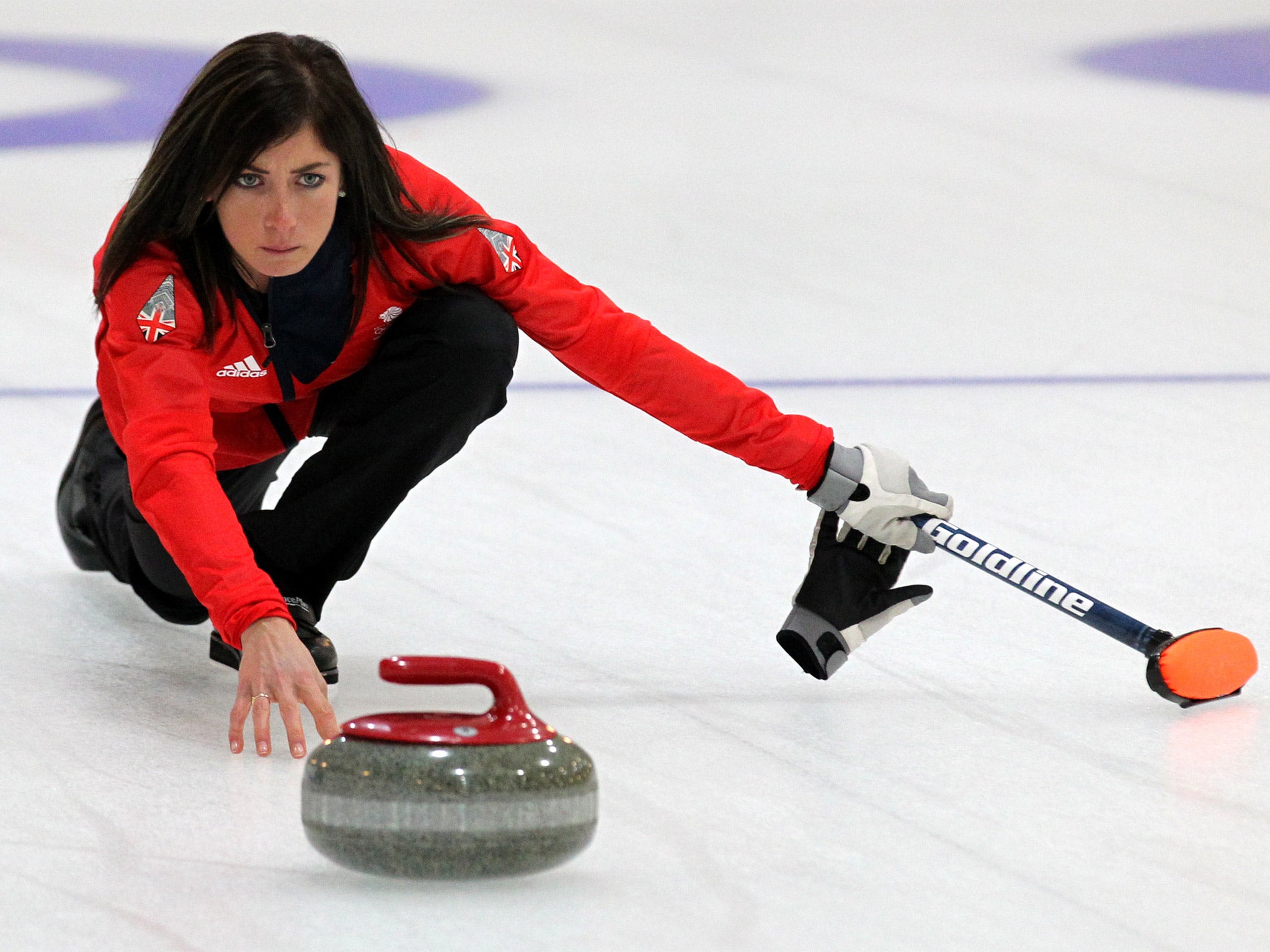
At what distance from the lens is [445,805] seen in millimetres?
1006

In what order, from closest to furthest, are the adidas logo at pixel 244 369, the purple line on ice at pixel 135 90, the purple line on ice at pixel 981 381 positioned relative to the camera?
the adidas logo at pixel 244 369 < the purple line on ice at pixel 981 381 < the purple line on ice at pixel 135 90

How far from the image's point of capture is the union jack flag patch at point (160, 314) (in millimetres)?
1445

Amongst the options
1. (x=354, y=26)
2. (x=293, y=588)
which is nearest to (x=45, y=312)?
(x=354, y=26)

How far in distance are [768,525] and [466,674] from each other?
4.30ft

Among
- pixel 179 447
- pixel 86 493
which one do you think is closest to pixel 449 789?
pixel 179 447

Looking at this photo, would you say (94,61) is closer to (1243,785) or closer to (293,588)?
(293,588)

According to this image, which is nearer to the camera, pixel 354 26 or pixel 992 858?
pixel 992 858

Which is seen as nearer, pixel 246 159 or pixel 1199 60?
pixel 246 159

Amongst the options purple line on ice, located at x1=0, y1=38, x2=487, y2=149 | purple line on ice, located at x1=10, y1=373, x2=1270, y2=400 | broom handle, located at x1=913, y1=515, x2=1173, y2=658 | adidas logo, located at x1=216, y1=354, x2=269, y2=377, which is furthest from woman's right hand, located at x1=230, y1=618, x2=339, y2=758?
purple line on ice, located at x1=0, y1=38, x2=487, y2=149

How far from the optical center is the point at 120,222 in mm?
1481

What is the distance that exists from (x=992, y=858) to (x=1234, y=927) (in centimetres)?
17

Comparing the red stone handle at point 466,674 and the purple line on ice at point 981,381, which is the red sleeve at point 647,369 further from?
the purple line on ice at point 981,381

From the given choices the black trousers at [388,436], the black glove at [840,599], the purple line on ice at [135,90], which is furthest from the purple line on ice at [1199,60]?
the black trousers at [388,436]

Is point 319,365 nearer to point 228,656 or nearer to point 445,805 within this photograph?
point 228,656
